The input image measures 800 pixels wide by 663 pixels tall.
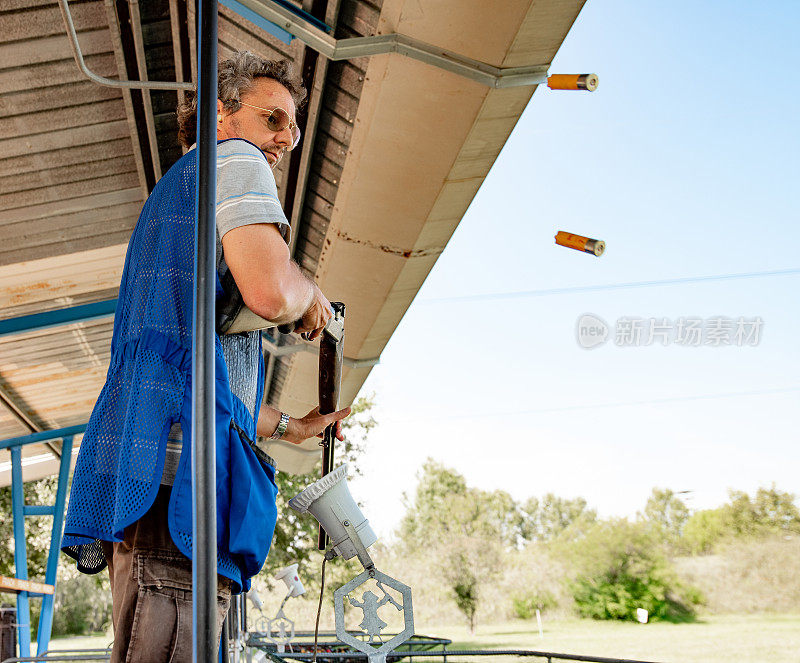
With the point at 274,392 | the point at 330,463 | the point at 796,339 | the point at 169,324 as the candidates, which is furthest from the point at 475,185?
the point at 796,339

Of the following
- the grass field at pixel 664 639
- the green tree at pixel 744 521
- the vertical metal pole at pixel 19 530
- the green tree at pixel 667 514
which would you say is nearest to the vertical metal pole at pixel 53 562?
the vertical metal pole at pixel 19 530

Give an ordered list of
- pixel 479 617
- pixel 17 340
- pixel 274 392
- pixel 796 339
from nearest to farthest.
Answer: pixel 17 340
pixel 274 392
pixel 479 617
pixel 796 339

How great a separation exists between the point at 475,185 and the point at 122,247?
7.03 feet

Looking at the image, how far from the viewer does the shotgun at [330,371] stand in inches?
48.3

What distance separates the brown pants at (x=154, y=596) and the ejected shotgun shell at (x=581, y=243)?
1.67 meters

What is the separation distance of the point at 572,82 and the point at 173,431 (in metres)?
1.46

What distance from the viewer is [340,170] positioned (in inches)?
94.7

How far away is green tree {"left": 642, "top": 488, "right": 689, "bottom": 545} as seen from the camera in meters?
39.4

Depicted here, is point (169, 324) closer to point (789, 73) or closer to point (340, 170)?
point (340, 170)

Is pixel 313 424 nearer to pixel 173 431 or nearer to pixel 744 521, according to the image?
pixel 173 431

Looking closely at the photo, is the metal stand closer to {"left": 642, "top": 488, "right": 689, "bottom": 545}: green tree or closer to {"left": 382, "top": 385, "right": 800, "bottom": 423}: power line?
{"left": 642, "top": 488, "right": 689, "bottom": 545}: green tree

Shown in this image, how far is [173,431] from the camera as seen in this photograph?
932 mm

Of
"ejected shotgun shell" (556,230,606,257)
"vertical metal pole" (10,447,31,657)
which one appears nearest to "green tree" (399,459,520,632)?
"vertical metal pole" (10,447,31,657)

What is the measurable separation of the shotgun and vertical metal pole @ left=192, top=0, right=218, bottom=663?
468mm
